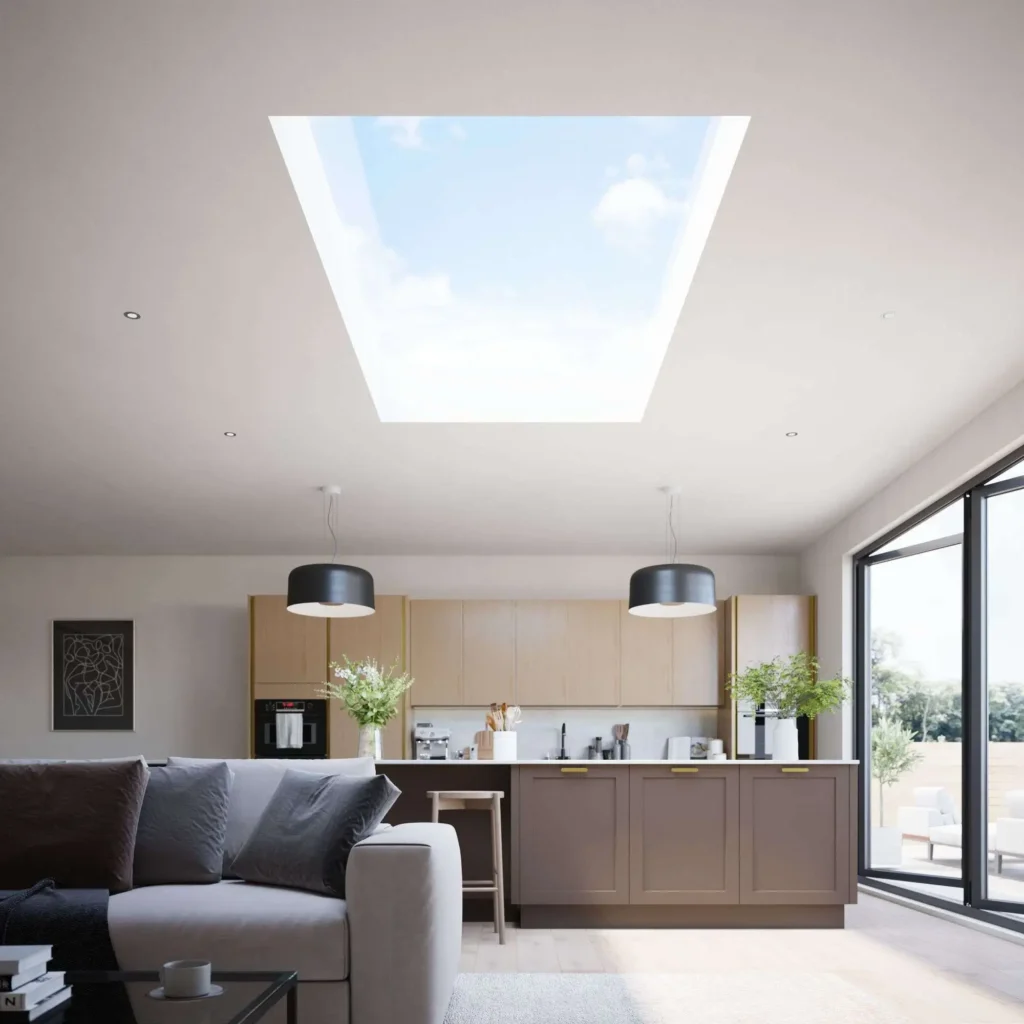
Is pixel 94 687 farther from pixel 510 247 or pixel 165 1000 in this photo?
pixel 165 1000

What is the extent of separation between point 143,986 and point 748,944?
3.84m

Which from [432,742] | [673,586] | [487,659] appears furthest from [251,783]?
[487,659]

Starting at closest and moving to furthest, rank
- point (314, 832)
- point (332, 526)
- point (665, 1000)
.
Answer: point (314, 832) → point (665, 1000) → point (332, 526)

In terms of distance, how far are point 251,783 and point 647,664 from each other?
15.6ft

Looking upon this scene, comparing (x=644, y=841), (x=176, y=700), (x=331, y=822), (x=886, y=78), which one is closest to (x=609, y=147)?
(x=886, y=78)

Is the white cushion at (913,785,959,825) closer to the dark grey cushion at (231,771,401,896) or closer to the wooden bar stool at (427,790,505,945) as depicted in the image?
the wooden bar stool at (427,790,505,945)

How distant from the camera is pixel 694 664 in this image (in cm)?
907

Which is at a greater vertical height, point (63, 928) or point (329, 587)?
point (329, 587)

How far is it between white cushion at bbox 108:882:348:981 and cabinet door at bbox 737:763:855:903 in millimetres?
3255

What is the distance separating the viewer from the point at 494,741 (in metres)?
6.85

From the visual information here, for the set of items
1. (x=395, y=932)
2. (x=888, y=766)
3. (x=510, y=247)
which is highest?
(x=510, y=247)

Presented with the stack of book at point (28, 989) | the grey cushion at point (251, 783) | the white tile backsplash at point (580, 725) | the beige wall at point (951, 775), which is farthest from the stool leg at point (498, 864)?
the stack of book at point (28, 989)

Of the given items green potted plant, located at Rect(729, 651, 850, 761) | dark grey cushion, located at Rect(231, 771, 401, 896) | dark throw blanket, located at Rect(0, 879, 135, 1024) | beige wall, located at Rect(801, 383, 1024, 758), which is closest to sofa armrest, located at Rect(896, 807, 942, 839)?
beige wall, located at Rect(801, 383, 1024, 758)

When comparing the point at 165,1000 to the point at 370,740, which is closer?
the point at 165,1000
